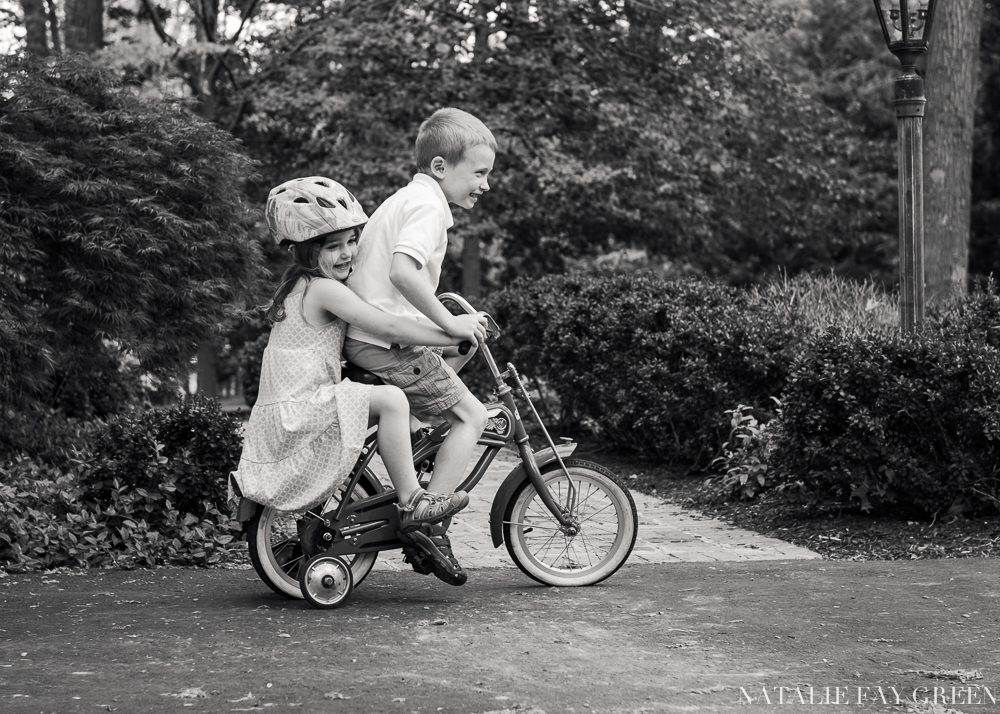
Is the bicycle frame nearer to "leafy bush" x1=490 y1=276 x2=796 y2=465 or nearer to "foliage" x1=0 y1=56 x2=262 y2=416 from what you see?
"foliage" x1=0 y1=56 x2=262 y2=416

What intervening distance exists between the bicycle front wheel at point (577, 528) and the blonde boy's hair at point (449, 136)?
1.32m

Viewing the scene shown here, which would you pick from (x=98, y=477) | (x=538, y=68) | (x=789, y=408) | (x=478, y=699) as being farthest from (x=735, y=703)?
(x=538, y=68)

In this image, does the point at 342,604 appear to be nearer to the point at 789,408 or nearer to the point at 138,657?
the point at 138,657

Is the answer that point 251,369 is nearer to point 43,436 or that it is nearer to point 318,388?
point 43,436

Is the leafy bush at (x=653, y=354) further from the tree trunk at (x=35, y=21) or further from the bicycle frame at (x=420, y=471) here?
the tree trunk at (x=35, y=21)

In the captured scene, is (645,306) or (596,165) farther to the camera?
(596,165)

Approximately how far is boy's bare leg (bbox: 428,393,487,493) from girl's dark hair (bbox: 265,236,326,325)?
75cm

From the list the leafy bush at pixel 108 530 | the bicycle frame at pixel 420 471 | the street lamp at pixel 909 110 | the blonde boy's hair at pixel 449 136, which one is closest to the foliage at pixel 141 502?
the leafy bush at pixel 108 530

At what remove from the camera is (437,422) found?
4.78 meters

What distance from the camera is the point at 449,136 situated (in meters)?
4.63

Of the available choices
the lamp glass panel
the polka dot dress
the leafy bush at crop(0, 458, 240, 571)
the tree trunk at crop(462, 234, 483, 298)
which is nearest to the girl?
the polka dot dress

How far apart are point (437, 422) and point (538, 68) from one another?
11.2 meters

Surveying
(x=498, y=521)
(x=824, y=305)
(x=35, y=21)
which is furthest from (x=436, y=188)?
Result: (x=35, y=21)

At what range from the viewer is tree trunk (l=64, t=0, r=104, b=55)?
18156 millimetres
